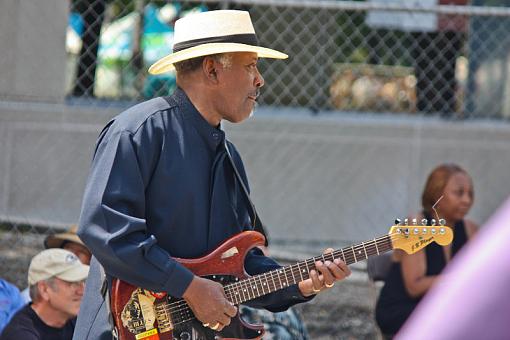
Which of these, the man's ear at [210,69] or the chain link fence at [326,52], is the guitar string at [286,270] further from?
the chain link fence at [326,52]

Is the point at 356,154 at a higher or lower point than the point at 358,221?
higher

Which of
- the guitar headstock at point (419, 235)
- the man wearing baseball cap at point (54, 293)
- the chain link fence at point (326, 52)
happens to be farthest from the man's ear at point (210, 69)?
the chain link fence at point (326, 52)

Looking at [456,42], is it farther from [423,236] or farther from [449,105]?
[423,236]

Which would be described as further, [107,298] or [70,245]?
[70,245]

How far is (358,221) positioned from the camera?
24.2 ft

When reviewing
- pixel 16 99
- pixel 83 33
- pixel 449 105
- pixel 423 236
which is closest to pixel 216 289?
pixel 423 236

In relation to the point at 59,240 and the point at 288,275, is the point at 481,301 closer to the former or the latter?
the point at 288,275

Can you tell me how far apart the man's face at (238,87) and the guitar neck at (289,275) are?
0.55 meters

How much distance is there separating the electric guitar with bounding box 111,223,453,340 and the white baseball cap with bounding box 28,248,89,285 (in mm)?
1456

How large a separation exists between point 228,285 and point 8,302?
1844mm

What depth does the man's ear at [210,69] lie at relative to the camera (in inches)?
125

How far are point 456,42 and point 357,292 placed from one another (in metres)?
2.33

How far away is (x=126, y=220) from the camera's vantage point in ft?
9.23

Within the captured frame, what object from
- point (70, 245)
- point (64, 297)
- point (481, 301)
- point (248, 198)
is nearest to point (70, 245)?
point (70, 245)
